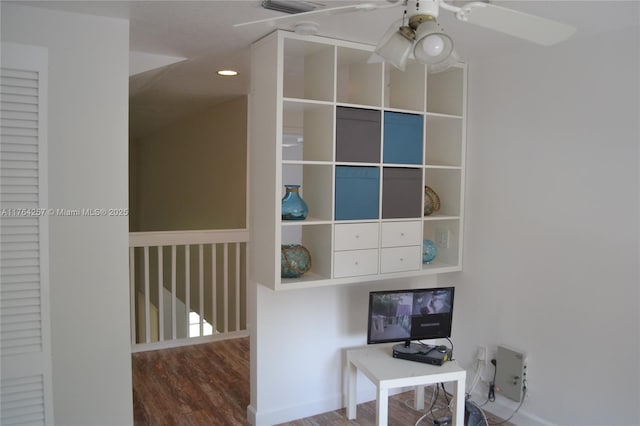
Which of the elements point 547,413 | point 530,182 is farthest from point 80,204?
point 547,413

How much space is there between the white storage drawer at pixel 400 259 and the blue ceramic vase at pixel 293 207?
1.85 ft

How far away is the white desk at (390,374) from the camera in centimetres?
266

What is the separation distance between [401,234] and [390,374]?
2.68 feet

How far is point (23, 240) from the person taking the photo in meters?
2.25

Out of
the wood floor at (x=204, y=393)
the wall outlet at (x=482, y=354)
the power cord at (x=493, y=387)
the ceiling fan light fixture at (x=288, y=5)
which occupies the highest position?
the ceiling fan light fixture at (x=288, y=5)

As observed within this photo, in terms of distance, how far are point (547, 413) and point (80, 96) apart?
9.71ft

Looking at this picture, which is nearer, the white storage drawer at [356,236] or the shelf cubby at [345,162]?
the shelf cubby at [345,162]

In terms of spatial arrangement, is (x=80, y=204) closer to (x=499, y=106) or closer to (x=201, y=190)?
(x=499, y=106)

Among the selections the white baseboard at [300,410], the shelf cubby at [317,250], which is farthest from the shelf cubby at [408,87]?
the white baseboard at [300,410]

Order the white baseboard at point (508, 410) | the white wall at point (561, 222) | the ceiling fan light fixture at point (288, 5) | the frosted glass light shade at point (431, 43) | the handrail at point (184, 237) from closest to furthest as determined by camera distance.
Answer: the frosted glass light shade at point (431, 43) → the ceiling fan light fixture at point (288, 5) → the white wall at point (561, 222) → the white baseboard at point (508, 410) → the handrail at point (184, 237)

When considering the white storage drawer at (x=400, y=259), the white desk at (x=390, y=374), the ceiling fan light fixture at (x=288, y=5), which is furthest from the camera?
the white storage drawer at (x=400, y=259)

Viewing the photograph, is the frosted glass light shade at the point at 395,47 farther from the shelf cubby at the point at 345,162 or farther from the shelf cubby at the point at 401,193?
the shelf cubby at the point at 401,193

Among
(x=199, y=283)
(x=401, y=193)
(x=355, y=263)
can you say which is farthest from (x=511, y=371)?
(x=199, y=283)

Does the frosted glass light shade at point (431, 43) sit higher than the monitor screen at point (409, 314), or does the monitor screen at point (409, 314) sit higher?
the frosted glass light shade at point (431, 43)
